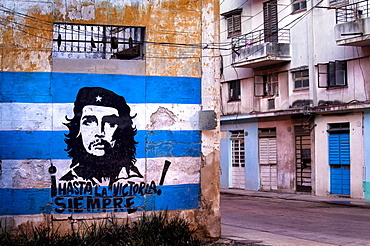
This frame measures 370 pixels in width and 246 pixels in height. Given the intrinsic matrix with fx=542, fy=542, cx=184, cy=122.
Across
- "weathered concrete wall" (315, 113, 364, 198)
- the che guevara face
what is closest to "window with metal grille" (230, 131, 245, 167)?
"weathered concrete wall" (315, 113, 364, 198)

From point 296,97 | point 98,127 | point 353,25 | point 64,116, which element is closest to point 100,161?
point 98,127

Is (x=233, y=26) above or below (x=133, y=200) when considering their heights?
above

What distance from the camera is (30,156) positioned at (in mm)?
9516

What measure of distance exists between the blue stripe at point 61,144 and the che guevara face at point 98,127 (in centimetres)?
40

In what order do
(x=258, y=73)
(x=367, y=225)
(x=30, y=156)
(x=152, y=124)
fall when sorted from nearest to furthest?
(x=30, y=156)
(x=152, y=124)
(x=367, y=225)
(x=258, y=73)

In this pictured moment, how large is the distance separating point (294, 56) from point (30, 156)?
56.5 feet

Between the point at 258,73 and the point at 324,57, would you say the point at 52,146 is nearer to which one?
the point at 324,57

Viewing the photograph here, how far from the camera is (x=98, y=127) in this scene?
32.4 ft

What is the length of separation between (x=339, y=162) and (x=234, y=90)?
317 inches

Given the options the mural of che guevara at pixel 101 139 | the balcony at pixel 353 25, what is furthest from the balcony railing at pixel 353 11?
the mural of che guevara at pixel 101 139

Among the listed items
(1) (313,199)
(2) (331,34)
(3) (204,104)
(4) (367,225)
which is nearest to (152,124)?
(3) (204,104)

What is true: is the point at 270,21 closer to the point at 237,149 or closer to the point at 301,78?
the point at 301,78

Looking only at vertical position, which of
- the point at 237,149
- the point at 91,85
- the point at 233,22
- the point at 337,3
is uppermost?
the point at 233,22

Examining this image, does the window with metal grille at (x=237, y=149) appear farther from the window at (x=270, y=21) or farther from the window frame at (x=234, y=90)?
the window at (x=270, y=21)
